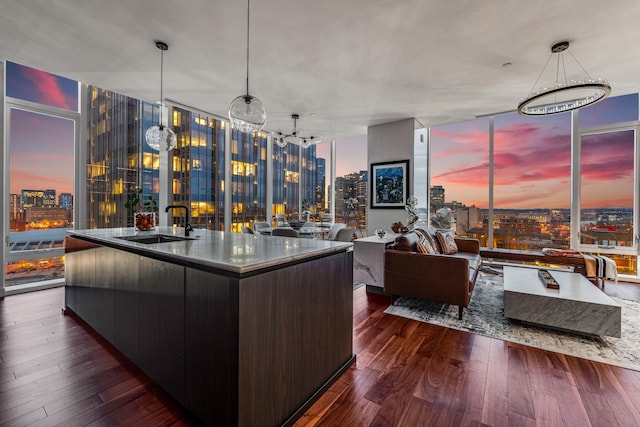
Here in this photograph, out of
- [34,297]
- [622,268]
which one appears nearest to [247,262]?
[34,297]

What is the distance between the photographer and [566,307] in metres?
2.46

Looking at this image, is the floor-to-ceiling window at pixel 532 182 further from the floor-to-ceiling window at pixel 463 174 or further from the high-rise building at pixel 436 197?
the high-rise building at pixel 436 197

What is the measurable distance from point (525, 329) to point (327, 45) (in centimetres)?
359

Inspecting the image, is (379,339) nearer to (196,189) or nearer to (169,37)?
(169,37)

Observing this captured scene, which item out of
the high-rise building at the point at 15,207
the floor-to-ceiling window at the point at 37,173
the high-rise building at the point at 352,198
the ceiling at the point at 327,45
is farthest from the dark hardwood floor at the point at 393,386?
the high-rise building at the point at 352,198

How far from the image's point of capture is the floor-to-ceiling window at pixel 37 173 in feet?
12.3

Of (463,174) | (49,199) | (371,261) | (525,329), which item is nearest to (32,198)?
(49,199)

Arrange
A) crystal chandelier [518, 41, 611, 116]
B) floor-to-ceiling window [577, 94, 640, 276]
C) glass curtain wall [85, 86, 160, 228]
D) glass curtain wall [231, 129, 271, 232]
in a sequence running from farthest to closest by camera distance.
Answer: glass curtain wall [231, 129, 271, 232] → floor-to-ceiling window [577, 94, 640, 276] → glass curtain wall [85, 86, 160, 228] → crystal chandelier [518, 41, 611, 116]

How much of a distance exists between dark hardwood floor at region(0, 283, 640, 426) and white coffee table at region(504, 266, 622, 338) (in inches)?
17.4

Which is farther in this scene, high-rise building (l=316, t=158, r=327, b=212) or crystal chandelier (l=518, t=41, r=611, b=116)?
high-rise building (l=316, t=158, r=327, b=212)

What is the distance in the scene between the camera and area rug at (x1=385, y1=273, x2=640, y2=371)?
7.30 ft

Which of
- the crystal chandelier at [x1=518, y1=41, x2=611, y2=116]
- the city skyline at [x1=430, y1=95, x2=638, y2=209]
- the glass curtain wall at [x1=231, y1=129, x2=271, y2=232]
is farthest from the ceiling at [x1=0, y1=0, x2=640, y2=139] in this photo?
the glass curtain wall at [x1=231, y1=129, x2=271, y2=232]

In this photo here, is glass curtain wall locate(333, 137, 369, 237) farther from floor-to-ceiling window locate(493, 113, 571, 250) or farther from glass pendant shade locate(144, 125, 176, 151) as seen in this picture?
glass pendant shade locate(144, 125, 176, 151)

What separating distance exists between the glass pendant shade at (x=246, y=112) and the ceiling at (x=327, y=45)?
824 millimetres
